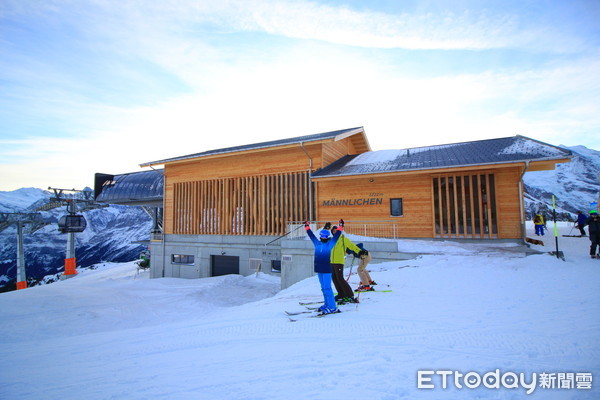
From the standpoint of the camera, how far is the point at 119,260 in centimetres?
4922

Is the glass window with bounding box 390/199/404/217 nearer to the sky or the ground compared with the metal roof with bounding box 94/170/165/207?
nearer to the ground

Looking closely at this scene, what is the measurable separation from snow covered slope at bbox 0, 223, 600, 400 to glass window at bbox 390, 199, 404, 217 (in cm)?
570

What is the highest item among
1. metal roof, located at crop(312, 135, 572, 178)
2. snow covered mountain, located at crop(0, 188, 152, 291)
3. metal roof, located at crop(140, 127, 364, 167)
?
metal roof, located at crop(140, 127, 364, 167)

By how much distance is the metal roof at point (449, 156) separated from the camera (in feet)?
37.3

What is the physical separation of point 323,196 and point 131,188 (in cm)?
1898

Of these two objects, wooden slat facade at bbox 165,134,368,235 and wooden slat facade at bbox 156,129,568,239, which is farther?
wooden slat facade at bbox 165,134,368,235

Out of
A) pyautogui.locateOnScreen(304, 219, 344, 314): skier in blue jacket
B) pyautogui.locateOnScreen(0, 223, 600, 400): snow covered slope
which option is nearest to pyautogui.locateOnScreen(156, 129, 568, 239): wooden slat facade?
pyautogui.locateOnScreen(0, 223, 600, 400): snow covered slope

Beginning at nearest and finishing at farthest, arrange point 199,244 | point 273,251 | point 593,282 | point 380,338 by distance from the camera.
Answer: point 380,338, point 593,282, point 273,251, point 199,244

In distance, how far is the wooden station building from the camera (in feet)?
39.9

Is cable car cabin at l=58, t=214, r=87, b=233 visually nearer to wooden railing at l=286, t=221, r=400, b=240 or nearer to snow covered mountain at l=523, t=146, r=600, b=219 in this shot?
wooden railing at l=286, t=221, r=400, b=240

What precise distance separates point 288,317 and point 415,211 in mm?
9872

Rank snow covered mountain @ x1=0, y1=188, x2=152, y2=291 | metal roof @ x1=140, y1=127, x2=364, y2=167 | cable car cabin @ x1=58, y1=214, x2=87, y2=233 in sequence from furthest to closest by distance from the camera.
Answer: snow covered mountain @ x1=0, y1=188, x2=152, y2=291 < cable car cabin @ x1=58, y1=214, x2=87, y2=233 < metal roof @ x1=140, y1=127, x2=364, y2=167

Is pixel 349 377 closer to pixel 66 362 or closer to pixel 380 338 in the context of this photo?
pixel 380 338

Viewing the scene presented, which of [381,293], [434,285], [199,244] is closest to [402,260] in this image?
[434,285]
